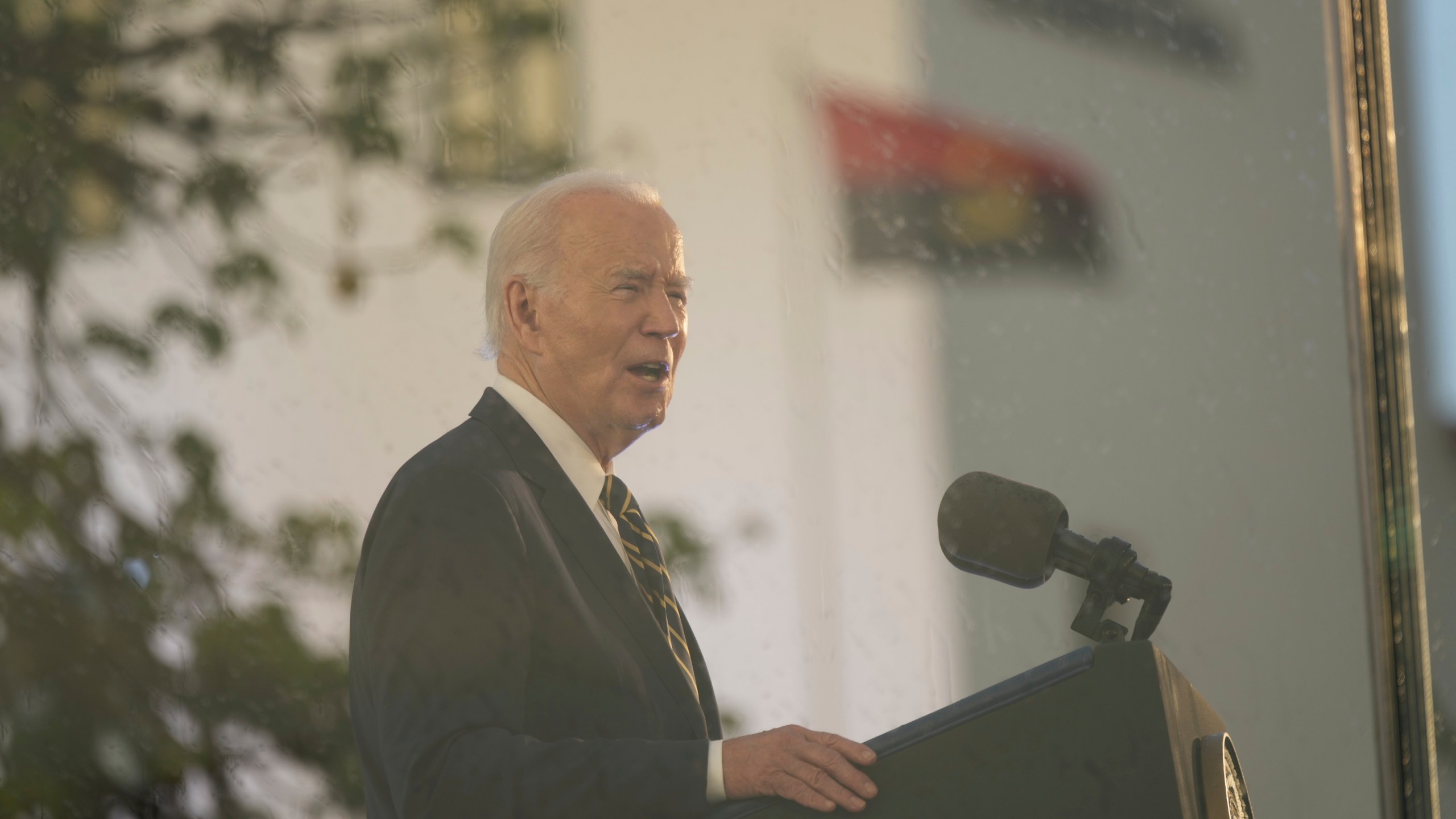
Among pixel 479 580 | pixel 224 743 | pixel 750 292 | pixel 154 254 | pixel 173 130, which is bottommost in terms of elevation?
pixel 224 743

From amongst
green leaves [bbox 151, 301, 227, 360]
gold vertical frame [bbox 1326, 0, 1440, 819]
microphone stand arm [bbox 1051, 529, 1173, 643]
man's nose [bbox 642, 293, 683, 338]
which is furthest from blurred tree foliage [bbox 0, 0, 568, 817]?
gold vertical frame [bbox 1326, 0, 1440, 819]

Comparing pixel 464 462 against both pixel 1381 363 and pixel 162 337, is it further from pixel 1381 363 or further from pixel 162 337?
pixel 1381 363

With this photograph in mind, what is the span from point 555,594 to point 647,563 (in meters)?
0.14

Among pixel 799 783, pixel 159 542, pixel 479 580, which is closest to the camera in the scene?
pixel 799 783

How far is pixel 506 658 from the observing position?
88 cm

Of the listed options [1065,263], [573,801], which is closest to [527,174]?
[1065,263]

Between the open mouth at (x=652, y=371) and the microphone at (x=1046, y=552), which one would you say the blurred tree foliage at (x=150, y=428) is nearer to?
the open mouth at (x=652, y=371)

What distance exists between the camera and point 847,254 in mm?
1542

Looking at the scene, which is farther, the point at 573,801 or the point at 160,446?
the point at 160,446

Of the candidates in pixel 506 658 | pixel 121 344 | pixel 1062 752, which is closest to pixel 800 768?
pixel 1062 752

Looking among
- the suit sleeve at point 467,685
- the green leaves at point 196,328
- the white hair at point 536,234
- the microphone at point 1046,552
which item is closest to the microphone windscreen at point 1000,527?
the microphone at point 1046,552

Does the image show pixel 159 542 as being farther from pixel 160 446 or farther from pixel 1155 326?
pixel 1155 326

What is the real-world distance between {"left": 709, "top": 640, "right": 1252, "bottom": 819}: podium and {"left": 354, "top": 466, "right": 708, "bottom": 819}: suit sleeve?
0.17m

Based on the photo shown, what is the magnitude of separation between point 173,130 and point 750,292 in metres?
0.75
